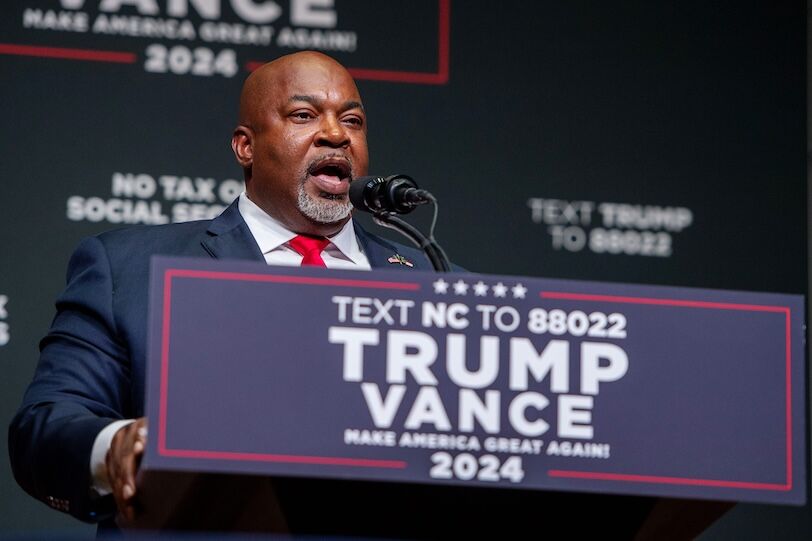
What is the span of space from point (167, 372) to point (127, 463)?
0.22 meters

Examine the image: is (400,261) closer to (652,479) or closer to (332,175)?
(332,175)

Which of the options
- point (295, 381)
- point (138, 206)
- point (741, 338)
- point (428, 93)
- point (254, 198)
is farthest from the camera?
point (428, 93)

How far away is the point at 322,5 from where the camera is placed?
3.65m

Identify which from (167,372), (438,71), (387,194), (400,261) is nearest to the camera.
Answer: (167,372)

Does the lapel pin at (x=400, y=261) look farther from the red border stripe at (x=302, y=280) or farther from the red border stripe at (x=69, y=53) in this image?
the red border stripe at (x=302, y=280)

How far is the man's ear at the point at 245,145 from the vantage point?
9.74 feet

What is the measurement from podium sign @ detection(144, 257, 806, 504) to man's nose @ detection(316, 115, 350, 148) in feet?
4.35

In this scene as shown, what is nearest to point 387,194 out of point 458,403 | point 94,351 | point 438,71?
point 94,351

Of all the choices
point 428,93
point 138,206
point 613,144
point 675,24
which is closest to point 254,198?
point 138,206

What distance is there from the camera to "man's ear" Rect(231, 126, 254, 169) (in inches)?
117

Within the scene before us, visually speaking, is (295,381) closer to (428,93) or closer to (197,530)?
(197,530)

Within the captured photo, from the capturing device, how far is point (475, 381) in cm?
150

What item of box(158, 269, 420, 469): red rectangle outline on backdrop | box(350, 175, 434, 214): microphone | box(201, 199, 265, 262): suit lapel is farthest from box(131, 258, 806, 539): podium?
box(201, 199, 265, 262): suit lapel

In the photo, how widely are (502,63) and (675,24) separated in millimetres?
499
